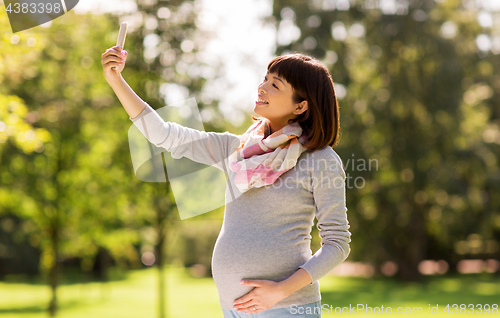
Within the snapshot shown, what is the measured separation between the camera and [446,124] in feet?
53.1

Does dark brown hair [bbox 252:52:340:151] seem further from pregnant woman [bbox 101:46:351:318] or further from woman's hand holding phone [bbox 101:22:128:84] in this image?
woman's hand holding phone [bbox 101:22:128:84]

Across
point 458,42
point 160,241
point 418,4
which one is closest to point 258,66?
point 160,241

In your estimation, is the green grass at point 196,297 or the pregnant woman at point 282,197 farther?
the green grass at point 196,297

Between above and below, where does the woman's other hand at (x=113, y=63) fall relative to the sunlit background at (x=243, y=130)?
below

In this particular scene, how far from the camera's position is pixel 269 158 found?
1.66 meters

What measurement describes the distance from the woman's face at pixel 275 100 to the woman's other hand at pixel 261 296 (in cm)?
62

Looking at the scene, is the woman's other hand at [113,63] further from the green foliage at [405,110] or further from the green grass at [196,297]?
the green foliage at [405,110]

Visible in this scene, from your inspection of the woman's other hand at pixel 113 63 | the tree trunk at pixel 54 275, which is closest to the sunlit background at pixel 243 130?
the tree trunk at pixel 54 275

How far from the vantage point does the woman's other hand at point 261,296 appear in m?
1.55

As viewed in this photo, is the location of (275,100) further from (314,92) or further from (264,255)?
(264,255)

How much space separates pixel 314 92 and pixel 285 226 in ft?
1.64

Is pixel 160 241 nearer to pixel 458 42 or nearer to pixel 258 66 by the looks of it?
pixel 258 66

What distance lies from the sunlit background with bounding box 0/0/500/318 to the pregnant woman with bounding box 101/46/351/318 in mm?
4304

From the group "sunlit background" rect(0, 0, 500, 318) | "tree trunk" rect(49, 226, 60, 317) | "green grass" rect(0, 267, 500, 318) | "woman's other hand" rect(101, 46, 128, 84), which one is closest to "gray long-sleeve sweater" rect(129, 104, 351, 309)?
"woman's other hand" rect(101, 46, 128, 84)
